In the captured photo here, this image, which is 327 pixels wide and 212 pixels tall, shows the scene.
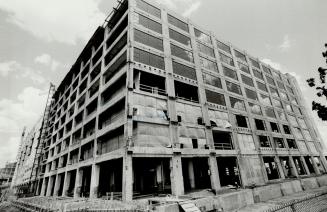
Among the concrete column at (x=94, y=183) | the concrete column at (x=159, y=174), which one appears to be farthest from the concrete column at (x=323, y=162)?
the concrete column at (x=94, y=183)

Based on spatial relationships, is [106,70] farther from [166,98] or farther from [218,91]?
[218,91]

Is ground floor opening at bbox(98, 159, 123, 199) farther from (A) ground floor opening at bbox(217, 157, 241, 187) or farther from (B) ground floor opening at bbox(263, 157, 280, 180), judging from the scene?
(B) ground floor opening at bbox(263, 157, 280, 180)

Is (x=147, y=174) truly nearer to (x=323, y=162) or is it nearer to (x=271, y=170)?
(x=271, y=170)

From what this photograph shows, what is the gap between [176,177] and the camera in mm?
19000

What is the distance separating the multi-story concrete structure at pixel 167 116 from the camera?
20344 millimetres

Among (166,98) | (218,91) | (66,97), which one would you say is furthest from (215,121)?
(66,97)

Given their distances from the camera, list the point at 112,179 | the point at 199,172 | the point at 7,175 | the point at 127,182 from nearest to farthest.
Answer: the point at 127,182 < the point at 112,179 < the point at 199,172 < the point at 7,175

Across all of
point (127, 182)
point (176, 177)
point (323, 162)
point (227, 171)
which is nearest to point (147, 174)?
point (176, 177)

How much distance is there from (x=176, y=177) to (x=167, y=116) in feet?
21.9

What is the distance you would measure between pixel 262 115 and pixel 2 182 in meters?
124

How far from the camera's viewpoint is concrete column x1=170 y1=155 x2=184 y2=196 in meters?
18.5

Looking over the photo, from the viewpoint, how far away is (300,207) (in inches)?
423

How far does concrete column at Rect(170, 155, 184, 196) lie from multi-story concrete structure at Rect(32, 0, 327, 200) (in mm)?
101

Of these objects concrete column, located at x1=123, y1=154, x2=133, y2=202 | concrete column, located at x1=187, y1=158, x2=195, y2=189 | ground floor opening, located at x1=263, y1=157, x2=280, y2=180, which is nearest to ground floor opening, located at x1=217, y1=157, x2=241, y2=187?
concrete column, located at x1=187, y1=158, x2=195, y2=189
